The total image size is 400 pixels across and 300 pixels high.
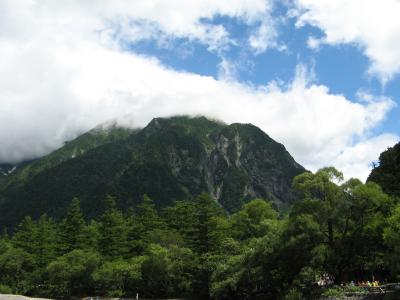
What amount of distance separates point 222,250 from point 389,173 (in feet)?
102

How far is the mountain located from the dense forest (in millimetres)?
13653

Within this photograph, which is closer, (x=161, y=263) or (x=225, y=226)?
(x=161, y=263)

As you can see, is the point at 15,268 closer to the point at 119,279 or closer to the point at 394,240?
the point at 119,279

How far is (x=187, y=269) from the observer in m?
59.5

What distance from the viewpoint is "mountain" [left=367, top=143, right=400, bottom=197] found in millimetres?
59719

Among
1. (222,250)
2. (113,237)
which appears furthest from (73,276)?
(222,250)

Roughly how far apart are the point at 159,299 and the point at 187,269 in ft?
19.9

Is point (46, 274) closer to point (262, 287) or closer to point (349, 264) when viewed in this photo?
point (262, 287)

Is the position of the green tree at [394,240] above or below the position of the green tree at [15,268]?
below

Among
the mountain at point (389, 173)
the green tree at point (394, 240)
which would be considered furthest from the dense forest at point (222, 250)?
the mountain at point (389, 173)

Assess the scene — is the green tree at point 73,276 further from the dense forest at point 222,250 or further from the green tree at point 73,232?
the green tree at point 73,232

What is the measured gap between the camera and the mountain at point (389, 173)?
59719 millimetres

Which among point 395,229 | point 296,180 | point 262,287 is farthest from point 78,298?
point 395,229

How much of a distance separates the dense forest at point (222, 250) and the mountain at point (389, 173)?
13653mm
